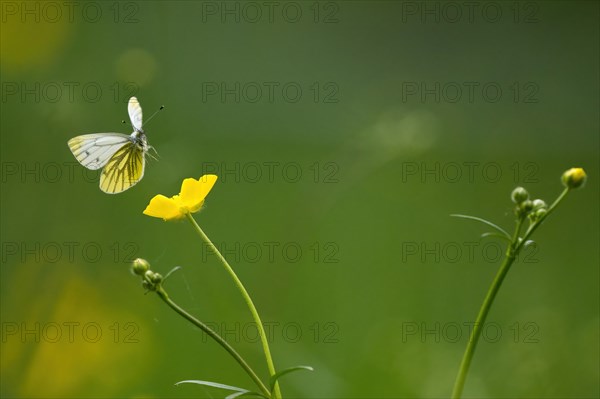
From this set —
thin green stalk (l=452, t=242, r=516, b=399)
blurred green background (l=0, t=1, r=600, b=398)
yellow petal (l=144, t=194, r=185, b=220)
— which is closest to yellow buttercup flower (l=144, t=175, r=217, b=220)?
yellow petal (l=144, t=194, r=185, b=220)

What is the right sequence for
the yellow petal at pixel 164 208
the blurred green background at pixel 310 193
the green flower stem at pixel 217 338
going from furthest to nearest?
the blurred green background at pixel 310 193 < the yellow petal at pixel 164 208 < the green flower stem at pixel 217 338

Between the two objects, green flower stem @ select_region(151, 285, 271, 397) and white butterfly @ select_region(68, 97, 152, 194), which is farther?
white butterfly @ select_region(68, 97, 152, 194)

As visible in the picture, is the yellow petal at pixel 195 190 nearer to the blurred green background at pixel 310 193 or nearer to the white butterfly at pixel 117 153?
the white butterfly at pixel 117 153

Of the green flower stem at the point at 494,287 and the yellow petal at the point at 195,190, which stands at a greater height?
the yellow petal at the point at 195,190

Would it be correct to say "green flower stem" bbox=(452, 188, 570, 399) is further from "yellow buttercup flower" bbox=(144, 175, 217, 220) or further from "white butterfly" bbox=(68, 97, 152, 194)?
"white butterfly" bbox=(68, 97, 152, 194)

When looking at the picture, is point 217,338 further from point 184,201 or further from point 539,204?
point 539,204

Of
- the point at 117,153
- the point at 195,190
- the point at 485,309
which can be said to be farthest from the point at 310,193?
the point at 485,309

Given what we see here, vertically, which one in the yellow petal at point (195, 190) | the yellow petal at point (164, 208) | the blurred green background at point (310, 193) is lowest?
the blurred green background at point (310, 193)

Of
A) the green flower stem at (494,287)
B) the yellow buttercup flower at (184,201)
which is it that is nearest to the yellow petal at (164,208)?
the yellow buttercup flower at (184,201)
